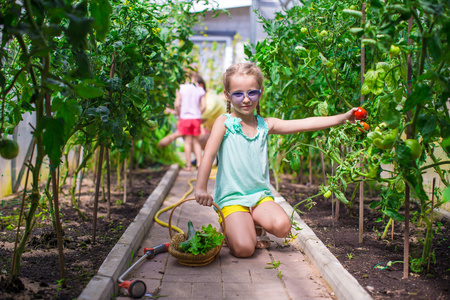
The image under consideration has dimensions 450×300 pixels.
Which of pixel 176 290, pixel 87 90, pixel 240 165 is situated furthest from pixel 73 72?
pixel 240 165

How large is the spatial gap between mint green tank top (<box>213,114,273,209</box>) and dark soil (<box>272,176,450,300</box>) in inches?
24.8

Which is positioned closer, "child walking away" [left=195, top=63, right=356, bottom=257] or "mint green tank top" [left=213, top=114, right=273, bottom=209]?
"child walking away" [left=195, top=63, right=356, bottom=257]

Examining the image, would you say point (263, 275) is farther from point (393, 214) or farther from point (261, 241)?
point (393, 214)

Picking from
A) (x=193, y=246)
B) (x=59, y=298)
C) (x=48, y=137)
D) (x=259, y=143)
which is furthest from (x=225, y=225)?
(x=48, y=137)

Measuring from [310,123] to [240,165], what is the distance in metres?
0.60

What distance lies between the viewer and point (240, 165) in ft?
10.1

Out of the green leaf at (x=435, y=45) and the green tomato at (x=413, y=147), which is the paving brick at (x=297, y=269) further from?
the green leaf at (x=435, y=45)

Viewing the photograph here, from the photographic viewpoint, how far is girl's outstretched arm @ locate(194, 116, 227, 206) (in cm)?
270

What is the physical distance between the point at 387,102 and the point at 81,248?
6.84 feet

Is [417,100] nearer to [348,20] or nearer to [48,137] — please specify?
[348,20]

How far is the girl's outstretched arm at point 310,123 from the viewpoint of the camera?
269 centimetres

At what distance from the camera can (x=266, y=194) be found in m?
3.19

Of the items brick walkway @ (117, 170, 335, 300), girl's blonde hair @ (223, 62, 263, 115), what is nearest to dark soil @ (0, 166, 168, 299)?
brick walkway @ (117, 170, 335, 300)

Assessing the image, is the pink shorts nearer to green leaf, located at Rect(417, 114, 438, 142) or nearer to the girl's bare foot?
the girl's bare foot
